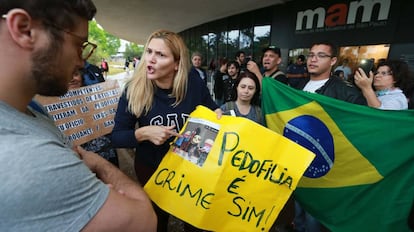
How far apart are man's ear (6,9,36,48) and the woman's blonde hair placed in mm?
974

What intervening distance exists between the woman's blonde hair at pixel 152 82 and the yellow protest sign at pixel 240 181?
0.55 meters

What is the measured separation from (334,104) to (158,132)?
4.62ft

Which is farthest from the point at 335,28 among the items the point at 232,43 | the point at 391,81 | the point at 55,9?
the point at 55,9

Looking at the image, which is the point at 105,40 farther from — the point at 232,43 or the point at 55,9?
the point at 55,9

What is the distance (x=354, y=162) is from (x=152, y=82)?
1666 mm

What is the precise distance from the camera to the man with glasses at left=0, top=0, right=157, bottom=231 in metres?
0.53

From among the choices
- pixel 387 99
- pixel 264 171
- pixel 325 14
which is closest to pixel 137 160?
pixel 264 171

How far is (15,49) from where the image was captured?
60 centimetres

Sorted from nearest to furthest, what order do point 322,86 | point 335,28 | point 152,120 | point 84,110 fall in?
point 152,120 < point 84,110 < point 322,86 < point 335,28

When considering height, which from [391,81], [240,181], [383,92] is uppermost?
[391,81]

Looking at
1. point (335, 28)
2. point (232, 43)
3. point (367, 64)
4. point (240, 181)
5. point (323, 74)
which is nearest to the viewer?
point (240, 181)

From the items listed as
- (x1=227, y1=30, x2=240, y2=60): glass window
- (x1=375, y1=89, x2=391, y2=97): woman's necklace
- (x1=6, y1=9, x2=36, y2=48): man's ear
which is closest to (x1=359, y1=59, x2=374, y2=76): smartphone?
(x1=375, y1=89, x2=391, y2=97): woman's necklace

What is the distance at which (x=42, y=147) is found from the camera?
58 centimetres

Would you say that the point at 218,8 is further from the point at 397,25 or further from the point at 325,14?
the point at 397,25
